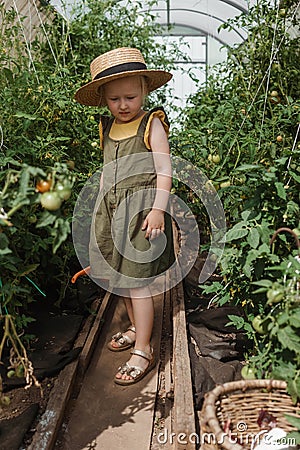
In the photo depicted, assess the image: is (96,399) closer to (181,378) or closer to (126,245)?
(181,378)

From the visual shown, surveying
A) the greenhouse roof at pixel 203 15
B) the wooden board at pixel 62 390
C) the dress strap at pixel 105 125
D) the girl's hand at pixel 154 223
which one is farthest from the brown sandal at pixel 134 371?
the greenhouse roof at pixel 203 15

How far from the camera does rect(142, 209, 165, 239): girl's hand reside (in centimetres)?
211

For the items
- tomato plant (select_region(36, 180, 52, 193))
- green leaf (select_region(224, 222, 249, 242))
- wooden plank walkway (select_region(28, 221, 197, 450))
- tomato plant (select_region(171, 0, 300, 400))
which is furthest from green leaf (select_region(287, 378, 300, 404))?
tomato plant (select_region(36, 180, 52, 193))

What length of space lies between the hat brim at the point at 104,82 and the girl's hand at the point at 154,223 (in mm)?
505

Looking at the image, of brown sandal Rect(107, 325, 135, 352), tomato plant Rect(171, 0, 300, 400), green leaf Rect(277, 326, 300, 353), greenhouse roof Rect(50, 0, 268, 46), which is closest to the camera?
green leaf Rect(277, 326, 300, 353)

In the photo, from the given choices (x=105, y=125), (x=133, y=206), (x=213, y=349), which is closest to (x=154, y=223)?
(x=133, y=206)

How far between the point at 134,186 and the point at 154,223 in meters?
0.17

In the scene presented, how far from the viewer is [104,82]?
2.10 meters

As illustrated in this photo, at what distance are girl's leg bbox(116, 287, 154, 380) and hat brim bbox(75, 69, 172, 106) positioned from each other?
2.58 feet

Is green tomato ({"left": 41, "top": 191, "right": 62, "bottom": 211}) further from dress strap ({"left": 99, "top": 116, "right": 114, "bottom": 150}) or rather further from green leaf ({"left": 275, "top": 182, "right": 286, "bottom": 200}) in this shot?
dress strap ({"left": 99, "top": 116, "right": 114, "bottom": 150})

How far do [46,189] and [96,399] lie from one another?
115 centimetres

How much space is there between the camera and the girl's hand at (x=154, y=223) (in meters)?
2.11

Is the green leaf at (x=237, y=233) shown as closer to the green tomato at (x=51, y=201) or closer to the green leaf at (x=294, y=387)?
the green leaf at (x=294, y=387)

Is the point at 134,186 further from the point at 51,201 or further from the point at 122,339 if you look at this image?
the point at 51,201
